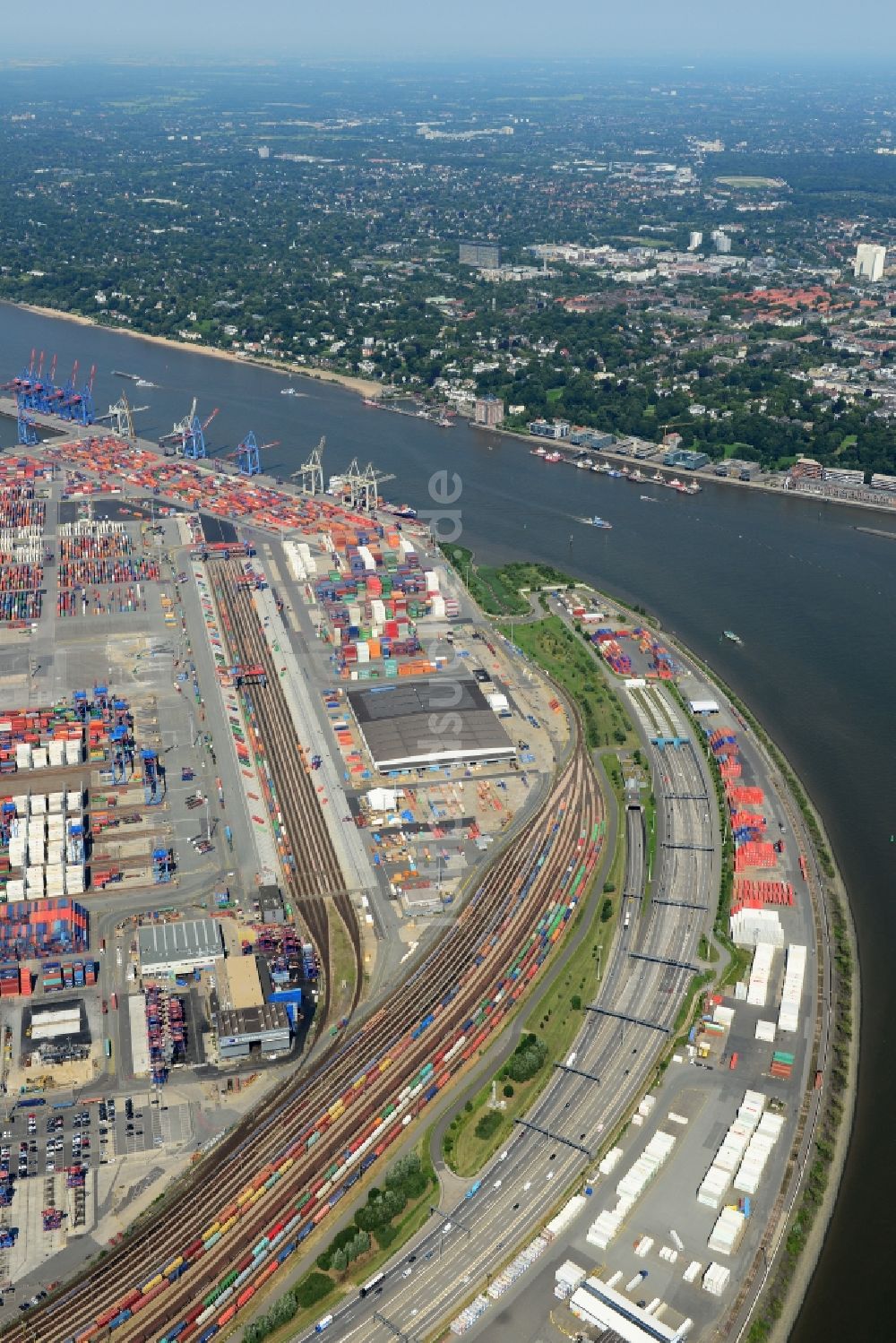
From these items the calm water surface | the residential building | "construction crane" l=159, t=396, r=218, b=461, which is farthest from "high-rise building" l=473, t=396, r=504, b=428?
"construction crane" l=159, t=396, r=218, b=461

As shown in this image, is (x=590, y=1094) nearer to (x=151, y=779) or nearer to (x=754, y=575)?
(x=151, y=779)

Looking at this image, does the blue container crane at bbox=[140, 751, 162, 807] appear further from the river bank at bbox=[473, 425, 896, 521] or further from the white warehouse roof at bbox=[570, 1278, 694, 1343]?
the river bank at bbox=[473, 425, 896, 521]

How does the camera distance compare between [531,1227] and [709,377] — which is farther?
[709,377]

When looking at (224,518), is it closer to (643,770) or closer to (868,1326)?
(643,770)

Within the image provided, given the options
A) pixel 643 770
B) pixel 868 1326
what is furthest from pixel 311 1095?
pixel 643 770

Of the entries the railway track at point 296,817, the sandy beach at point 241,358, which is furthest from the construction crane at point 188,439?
the railway track at point 296,817
